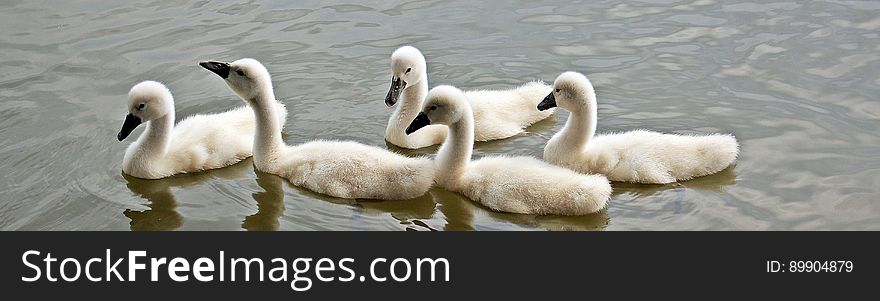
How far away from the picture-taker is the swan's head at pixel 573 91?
7.57 m

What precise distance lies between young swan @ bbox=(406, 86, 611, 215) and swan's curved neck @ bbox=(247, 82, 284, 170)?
87 centimetres

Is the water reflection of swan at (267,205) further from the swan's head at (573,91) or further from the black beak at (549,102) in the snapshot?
the swan's head at (573,91)

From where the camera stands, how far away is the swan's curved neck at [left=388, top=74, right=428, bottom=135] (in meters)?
8.34

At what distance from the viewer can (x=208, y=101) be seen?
9.30 m

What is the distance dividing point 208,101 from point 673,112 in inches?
132

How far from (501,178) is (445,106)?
1.72ft

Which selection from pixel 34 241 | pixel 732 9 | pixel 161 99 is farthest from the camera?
pixel 732 9

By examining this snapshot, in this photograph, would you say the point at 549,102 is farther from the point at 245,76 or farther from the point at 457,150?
the point at 245,76

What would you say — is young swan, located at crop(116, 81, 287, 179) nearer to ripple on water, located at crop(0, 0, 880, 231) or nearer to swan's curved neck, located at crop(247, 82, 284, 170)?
ripple on water, located at crop(0, 0, 880, 231)

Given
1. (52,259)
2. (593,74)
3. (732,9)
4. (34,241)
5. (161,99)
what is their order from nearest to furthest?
(52,259) → (34,241) → (161,99) → (593,74) → (732,9)

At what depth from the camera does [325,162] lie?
753cm

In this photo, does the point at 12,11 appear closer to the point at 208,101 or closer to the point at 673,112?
the point at 208,101

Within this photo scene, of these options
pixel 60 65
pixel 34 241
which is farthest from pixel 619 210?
pixel 60 65

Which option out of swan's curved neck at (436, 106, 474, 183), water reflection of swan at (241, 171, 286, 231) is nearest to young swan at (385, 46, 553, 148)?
swan's curved neck at (436, 106, 474, 183)
